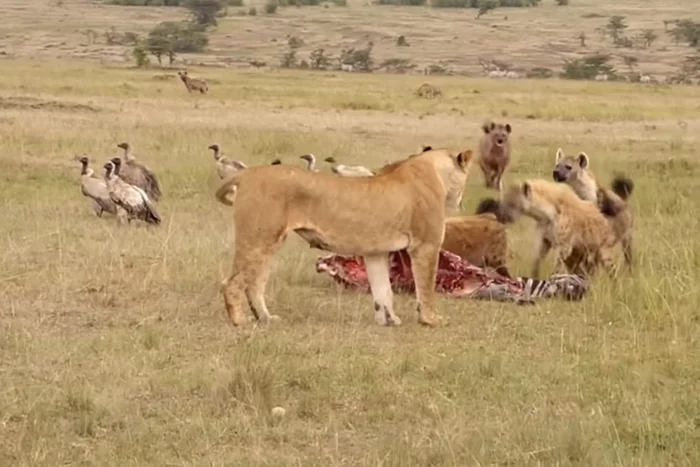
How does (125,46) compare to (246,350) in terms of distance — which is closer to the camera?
(246,350)

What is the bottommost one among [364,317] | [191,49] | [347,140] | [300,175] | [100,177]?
[191,49]

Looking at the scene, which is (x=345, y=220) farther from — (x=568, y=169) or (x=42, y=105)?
(x=42, y=105)

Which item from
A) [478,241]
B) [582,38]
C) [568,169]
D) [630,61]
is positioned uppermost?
[568,169]

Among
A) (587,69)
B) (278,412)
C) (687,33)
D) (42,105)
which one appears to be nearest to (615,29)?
(687,33)

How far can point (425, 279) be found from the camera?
8273mm

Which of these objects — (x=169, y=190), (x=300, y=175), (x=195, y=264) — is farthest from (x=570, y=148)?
(x=300, y=175)

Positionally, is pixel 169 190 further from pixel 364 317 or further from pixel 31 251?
pixel 364 317

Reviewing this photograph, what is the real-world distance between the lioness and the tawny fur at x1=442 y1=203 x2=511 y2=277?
1.32 meters

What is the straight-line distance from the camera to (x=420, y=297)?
8.25 m

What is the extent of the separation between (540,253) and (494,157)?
7.01m

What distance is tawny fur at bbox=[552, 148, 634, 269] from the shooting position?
10.2m

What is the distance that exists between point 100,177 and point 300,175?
608cm

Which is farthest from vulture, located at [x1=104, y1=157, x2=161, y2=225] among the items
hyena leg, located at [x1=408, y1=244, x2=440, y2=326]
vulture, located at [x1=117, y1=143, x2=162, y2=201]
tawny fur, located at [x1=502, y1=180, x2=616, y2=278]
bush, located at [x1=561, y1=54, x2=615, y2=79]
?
bush, located at [x1=561, y1=54, x2=615, y2=79]

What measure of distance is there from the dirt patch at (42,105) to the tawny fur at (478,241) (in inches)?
645
